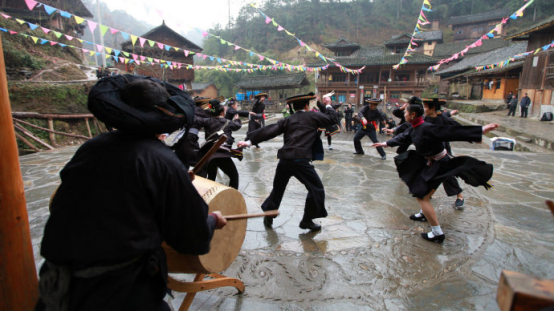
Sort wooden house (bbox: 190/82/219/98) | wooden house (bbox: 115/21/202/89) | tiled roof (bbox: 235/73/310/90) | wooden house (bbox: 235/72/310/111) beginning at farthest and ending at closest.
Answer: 1. wooden house (bbox: 190/82/219/98)
2. tiled roof (bbox: 235/73/310/90)
3. wooden house (bbox: 235/72/310/111)
4. wooden house (bbox: 115/21/202/89)

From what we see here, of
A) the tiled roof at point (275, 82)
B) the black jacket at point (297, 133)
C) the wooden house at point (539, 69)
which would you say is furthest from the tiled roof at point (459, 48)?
the black jacket at point (297, 133)

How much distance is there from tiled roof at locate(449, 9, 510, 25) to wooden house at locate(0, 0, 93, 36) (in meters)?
62.4

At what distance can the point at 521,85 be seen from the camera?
22250 mm

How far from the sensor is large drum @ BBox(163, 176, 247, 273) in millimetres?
1923

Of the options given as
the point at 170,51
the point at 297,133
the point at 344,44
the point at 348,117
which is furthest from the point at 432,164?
the point at 344,44

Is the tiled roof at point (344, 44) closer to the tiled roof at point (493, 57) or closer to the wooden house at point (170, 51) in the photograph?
the tiled roof at point (493, 57)

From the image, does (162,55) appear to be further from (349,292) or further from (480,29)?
(480,29)

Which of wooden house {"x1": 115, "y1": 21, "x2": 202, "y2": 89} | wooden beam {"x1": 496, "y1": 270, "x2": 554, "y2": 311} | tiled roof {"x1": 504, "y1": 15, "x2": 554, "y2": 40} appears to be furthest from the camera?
wooden house {"x1": 115, "y1": 21, "x2": 202, "y2": 89}

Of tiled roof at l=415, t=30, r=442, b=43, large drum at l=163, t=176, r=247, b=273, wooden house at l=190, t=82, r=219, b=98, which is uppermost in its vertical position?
tiled roof at l=415, t=30, r=442, b=43

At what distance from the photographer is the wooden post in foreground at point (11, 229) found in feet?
5.69

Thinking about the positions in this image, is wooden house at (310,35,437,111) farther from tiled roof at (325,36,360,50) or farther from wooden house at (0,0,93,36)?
wooden house at (0,0,93,36)

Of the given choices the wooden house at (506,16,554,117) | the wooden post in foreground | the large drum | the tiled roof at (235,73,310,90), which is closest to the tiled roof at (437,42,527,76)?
the wooden house at (506,16,554,117)

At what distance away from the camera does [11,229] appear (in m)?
1.76

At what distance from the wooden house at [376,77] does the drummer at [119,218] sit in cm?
4000
